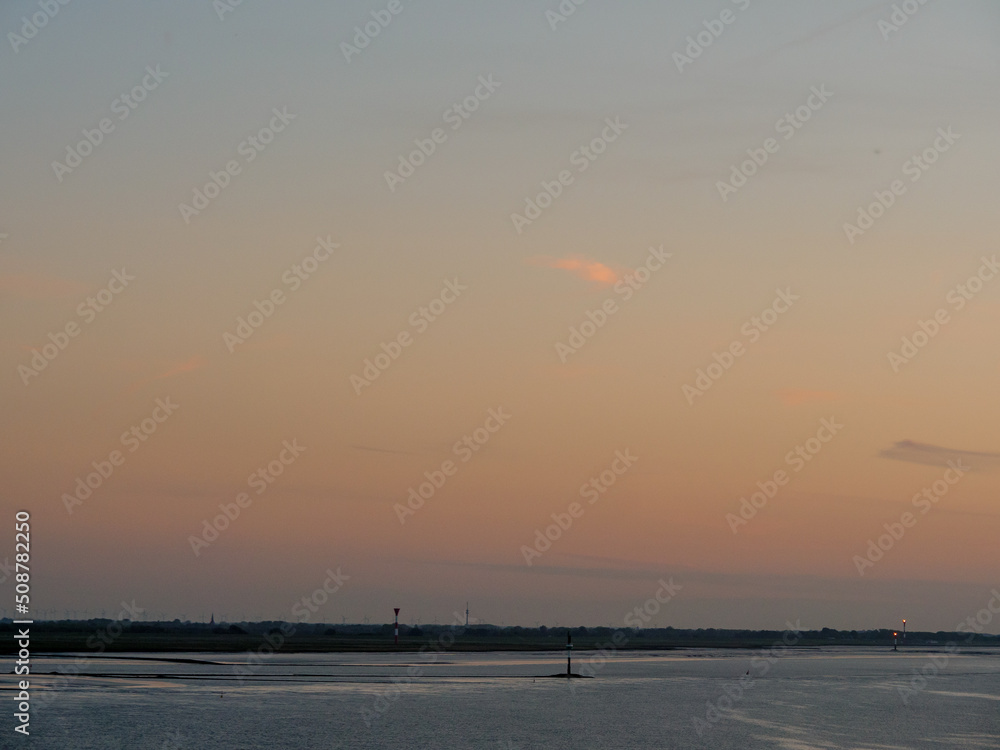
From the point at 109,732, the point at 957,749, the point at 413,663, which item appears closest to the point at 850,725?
the point at 957,749

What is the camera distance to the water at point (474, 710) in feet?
134

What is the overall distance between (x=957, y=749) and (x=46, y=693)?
→ 41.9 metres

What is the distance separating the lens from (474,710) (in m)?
51.6

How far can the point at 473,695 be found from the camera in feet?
198

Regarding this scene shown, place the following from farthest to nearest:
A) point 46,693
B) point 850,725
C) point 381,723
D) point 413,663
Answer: point 413,663, point 46,693, point 850,725, point 381,723

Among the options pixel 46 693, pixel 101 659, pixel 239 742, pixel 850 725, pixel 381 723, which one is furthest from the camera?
pixel 101 659

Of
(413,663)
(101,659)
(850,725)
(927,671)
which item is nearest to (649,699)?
(850,725)

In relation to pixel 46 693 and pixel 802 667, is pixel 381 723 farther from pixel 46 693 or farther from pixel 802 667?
pixel 802 667

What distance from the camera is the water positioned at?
4088cm

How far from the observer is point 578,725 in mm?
47125

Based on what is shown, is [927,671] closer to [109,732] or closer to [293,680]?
[293,680]

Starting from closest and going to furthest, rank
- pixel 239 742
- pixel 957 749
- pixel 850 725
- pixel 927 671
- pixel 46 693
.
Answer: pixel 239 742
pixel 957 749
pixel 850 725
pixel 46 693
pixel 927 671

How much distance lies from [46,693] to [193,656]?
165 feet

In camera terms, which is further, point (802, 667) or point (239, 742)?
point (802, 667)
